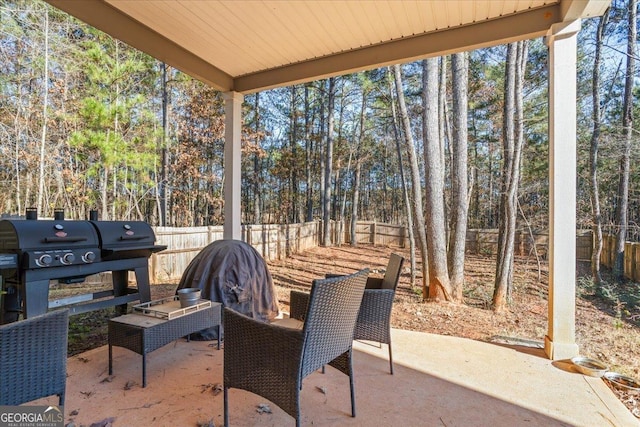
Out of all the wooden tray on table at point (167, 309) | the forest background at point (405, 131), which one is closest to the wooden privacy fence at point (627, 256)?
the forest background at point (405, 131)

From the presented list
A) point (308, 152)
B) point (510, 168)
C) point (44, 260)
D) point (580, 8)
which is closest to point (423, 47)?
point (580, 8)

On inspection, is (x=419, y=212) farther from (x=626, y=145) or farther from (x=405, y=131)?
(x=626, y=145)

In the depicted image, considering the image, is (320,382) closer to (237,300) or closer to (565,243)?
(237,300)

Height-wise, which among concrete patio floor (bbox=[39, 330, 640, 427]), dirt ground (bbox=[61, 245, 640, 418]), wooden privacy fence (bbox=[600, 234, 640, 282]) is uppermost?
wooden privacy fence (bbox=[600, 234, 640, 282])

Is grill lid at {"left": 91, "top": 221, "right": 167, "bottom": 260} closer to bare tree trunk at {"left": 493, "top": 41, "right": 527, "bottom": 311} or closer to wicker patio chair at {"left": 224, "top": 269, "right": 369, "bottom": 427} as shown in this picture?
wicker patio chair at {"left": 224, "top": 269, "right": 369, "bottom": 427}

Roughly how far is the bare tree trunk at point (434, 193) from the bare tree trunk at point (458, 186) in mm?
204

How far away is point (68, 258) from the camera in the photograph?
8.57 feet

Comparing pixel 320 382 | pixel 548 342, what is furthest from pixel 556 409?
pixel 320 382

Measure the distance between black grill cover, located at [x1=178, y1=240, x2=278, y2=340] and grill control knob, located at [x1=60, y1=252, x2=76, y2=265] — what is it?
898mm

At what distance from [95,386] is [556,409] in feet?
9.71

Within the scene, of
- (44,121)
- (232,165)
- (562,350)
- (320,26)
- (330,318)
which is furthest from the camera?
(44,121)

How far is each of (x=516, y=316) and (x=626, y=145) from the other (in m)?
3.64

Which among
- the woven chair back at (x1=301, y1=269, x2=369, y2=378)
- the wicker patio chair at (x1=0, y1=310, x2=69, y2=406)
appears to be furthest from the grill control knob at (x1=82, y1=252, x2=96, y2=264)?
the woven chair back at (x1=301, y1=269, x2=369, y2=378)

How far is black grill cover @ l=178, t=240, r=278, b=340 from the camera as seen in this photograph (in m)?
3.10
